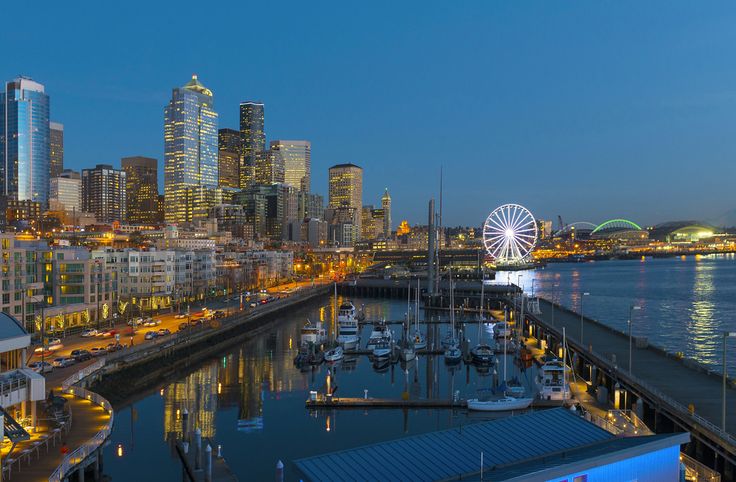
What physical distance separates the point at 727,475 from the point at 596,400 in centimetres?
1116

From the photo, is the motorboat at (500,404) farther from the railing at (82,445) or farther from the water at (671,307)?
the water at (671,307)

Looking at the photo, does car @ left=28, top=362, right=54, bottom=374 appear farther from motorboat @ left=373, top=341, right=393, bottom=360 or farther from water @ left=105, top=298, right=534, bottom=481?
motorboat @ left=373, top=341, right=393, bottom=360

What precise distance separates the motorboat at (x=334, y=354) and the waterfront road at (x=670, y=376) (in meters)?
16.3

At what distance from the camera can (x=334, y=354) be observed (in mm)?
47188

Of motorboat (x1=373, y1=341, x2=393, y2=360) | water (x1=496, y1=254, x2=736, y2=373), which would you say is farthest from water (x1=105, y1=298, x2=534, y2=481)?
water (x1=496, y1=254, x2=736, y2=373)

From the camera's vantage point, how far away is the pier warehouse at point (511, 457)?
13.7 meters

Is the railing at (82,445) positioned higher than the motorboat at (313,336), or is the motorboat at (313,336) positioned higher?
the railing at (82,445)

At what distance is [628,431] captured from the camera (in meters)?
24.6

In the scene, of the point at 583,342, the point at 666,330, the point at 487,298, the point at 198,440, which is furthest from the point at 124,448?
the point at 487,298

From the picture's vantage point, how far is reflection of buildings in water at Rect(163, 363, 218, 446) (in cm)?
3088

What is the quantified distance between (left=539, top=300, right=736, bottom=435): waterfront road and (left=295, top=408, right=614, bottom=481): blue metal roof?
1128cm

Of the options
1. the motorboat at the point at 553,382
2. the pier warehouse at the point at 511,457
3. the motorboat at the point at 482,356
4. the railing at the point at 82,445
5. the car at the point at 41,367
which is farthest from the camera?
the motorboat at the point at 482,356

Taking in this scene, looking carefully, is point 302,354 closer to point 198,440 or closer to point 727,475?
point 198,440

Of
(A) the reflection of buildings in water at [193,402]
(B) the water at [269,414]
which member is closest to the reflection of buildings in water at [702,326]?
(B) the water at [269,414]
